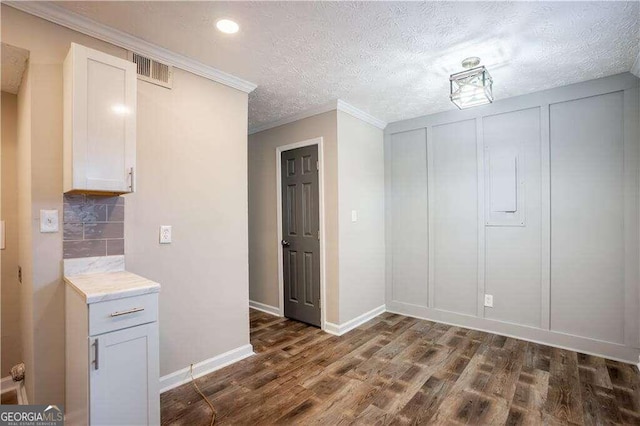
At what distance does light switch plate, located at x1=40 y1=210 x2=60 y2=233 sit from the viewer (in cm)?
179

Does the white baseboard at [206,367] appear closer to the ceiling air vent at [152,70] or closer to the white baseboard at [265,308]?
the white baseboard at [265,308]

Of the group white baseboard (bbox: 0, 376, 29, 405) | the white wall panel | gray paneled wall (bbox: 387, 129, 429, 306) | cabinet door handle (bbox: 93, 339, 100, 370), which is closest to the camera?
cabinet door handle (bbox: 93, 339, 100, 370)

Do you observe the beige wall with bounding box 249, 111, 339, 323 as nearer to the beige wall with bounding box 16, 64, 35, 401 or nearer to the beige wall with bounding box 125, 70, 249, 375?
the beige wall with bounding box 125, 70, 249, 375

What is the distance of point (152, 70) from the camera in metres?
2.22

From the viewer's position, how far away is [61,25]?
6.11 feet

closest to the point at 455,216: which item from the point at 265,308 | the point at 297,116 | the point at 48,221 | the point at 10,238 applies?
the point at 297,116

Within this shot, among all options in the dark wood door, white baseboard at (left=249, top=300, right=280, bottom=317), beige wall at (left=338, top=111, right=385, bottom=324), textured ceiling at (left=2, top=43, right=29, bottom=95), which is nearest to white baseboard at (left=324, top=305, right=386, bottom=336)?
beige wall at (left=338, top=111, right=385, bottom=324)

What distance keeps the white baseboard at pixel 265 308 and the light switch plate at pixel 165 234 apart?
2030 mm

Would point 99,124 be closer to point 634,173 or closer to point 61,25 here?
point 61,25

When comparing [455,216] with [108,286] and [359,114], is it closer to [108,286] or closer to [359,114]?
[359,114]

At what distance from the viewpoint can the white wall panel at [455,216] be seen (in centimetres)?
349

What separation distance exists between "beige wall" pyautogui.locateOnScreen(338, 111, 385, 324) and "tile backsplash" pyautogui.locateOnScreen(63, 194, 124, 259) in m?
2.05

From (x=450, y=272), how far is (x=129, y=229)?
3248mm

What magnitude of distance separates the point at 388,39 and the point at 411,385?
2493mm
